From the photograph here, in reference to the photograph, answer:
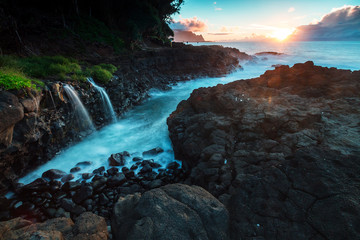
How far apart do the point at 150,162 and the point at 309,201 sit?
6.27 m

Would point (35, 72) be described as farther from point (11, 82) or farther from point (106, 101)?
point (106, 101)

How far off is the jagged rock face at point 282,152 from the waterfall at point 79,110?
528 cm

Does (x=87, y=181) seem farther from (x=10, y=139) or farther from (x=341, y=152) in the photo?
(x=341, y=152)

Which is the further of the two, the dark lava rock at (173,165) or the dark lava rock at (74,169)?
the dark lava rock at (173,165)

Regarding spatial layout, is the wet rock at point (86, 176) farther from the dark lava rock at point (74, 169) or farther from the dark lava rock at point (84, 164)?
the dark lava rock at point (84, 164)

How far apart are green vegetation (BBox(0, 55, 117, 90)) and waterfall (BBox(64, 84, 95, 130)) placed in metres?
1.12

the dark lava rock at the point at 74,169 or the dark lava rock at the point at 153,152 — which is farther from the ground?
the dark lava rock at the point at 74,169

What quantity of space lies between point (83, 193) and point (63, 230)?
3.37m

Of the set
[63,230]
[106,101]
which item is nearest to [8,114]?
[63,230]

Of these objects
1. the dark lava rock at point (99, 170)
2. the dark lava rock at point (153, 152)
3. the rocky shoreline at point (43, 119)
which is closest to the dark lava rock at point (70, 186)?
the dark lava rock at point (99, 170)

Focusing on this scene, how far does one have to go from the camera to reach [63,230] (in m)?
3.42

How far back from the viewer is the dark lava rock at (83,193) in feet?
20.9

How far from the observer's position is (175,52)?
28.7m

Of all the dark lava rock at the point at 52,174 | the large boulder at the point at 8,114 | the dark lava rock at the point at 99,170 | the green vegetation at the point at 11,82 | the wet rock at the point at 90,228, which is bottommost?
the dark lava rock at the point at 99,170
